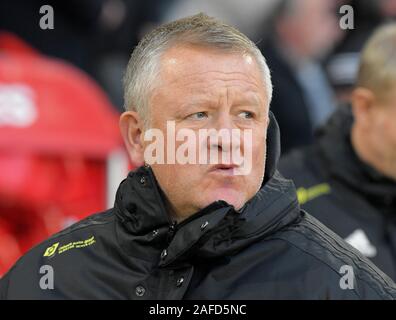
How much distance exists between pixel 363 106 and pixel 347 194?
0.42 meters

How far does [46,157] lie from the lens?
541 centimetres

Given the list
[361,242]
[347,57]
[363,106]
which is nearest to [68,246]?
[361,242]

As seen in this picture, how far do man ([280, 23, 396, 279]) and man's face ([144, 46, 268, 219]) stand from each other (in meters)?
1.62

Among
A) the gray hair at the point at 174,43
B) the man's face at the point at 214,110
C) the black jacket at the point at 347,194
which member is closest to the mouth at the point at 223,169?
the man's face at the point at 214,110

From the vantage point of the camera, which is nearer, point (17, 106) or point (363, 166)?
point (363, 166)

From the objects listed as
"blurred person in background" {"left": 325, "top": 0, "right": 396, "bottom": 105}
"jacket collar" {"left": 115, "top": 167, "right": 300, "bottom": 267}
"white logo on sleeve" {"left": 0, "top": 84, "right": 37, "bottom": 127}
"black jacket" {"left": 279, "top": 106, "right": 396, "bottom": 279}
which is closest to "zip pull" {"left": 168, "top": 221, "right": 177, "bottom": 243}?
"jacket collar" {"left": 115, "top": 167, "right": 300, "bottom": 267}

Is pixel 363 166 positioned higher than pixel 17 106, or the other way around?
pixel 17 106

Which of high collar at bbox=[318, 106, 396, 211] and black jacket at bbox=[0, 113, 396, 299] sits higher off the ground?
high collar at bbox=[318, 106, 396, 211]

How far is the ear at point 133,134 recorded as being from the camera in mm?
2927

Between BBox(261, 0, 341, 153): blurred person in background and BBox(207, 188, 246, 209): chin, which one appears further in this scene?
BBox(261, 0, 341, 153): blurred person in background

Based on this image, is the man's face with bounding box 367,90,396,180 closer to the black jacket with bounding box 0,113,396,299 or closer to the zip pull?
the black jacket with bounding box 0,113,396,299

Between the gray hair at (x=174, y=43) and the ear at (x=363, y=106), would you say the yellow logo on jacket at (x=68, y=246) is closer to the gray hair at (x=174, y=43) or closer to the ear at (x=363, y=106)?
the gray hair at (x=174, y=43)

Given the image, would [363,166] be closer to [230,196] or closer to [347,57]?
[230,196]

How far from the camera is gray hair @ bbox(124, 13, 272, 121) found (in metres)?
2.69
